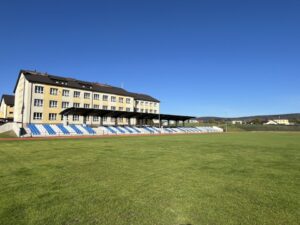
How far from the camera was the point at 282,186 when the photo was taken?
6.25m

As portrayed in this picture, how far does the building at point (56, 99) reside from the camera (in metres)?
44.0

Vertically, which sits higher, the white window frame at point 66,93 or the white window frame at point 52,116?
the white window frame at point 66,93

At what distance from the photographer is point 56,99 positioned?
48.0m

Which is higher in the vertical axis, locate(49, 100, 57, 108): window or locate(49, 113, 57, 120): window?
locate(49, 100, 57, 108): window

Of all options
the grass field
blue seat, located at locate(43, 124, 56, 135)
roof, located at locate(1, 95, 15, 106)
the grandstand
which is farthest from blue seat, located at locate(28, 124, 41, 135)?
roof, located at locate(1, 95, 15, 106)

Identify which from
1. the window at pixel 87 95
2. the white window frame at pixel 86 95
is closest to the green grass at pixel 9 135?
the white window frame at pixel 86 95

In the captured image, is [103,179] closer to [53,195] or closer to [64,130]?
[53,195]

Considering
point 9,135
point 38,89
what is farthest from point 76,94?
point 9,135

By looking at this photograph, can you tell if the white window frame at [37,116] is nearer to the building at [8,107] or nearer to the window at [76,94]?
the window at [76,94]

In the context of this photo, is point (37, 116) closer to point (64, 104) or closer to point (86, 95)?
point (64, 104)

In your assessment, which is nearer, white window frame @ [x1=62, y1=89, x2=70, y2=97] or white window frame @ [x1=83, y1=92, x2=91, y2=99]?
white window frame @ [x1=62, y1=89, x2=70, y2=97]

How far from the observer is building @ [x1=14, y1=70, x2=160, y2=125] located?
44000mm

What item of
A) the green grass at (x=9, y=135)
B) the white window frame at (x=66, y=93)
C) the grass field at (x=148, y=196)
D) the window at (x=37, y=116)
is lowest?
the grass field at (x=148, y=196)

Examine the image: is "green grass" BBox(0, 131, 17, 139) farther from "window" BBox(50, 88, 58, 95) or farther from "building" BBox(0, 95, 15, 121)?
"building" BBox(0, 95, 15, 121)
